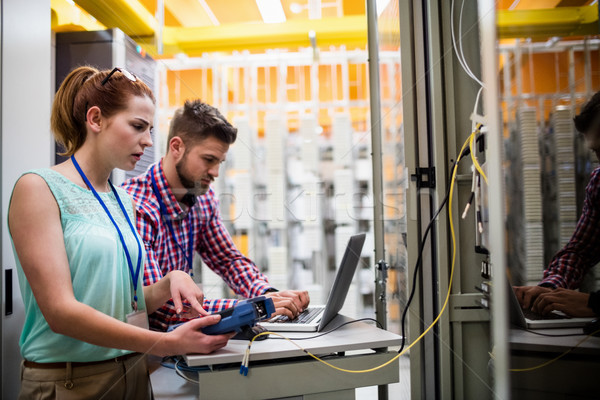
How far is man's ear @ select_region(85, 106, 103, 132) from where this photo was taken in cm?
112

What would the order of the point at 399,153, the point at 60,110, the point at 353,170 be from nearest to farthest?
the point at 60,110, the point at 399,153, the point at 353,170

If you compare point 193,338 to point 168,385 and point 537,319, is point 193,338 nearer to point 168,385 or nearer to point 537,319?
point 168,385

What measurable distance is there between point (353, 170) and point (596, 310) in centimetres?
162

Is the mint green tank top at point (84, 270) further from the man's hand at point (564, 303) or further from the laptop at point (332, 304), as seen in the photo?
the man's hand at point (564, 303)

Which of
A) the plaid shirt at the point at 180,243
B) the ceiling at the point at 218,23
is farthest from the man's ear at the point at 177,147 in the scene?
the ceiling at the point at 218,23

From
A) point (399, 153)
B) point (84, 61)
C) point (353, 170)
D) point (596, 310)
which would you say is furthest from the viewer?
point (353, 170)

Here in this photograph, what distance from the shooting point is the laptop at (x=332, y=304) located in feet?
4.00

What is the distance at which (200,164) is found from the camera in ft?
6.31

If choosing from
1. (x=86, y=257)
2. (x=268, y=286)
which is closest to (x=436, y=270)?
(x=268, y=286)

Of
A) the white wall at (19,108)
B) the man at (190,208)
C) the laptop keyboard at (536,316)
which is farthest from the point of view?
the man at (190,208)

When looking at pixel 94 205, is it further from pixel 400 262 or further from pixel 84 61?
pixel 400 262

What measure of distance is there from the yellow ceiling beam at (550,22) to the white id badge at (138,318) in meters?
1.11

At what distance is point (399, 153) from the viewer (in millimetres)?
1598

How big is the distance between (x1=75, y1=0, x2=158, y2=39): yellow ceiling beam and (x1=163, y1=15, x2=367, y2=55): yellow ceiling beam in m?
0.13
